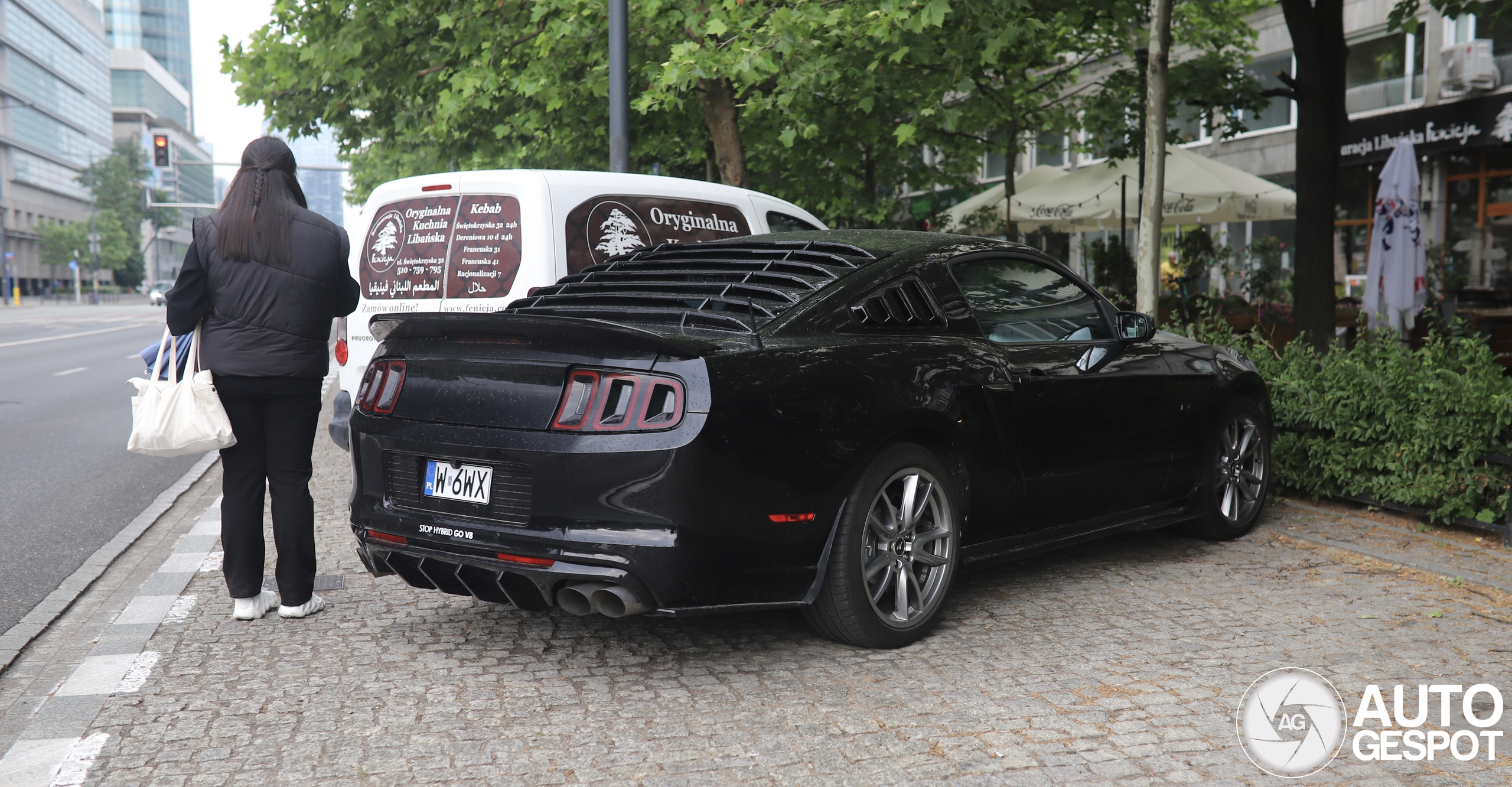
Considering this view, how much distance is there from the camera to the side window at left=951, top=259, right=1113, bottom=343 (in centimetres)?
500

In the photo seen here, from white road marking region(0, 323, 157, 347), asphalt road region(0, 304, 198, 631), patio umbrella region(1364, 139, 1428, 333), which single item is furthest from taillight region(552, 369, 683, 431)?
white road marking region(0, 323, 157, 347)

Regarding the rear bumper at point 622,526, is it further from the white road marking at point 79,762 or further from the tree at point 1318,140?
the tree at point 1318,140

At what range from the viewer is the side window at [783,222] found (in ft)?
28.8

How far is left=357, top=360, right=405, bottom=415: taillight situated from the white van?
2400 millimetres

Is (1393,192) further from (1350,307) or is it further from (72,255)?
(72,255)

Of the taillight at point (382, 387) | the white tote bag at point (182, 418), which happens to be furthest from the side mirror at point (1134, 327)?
the white tote bag at point (182, 418)

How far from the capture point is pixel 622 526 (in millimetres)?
3746

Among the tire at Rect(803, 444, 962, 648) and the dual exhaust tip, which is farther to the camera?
the tire at Rect(803, 444, 962, 648)

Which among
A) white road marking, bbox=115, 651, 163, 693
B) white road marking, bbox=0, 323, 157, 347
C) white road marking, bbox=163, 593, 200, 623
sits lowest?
white road marking, bbox=163, 593, 200, 623

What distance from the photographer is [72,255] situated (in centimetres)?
8644

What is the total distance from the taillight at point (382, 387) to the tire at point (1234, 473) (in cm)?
380

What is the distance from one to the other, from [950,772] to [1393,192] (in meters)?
10.7

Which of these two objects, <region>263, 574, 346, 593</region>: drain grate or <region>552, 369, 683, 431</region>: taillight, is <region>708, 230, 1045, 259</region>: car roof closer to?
<region>552, 369, 683, 431</region>: taillight

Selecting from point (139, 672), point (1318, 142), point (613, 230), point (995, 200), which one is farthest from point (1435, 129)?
point (139, 672)
